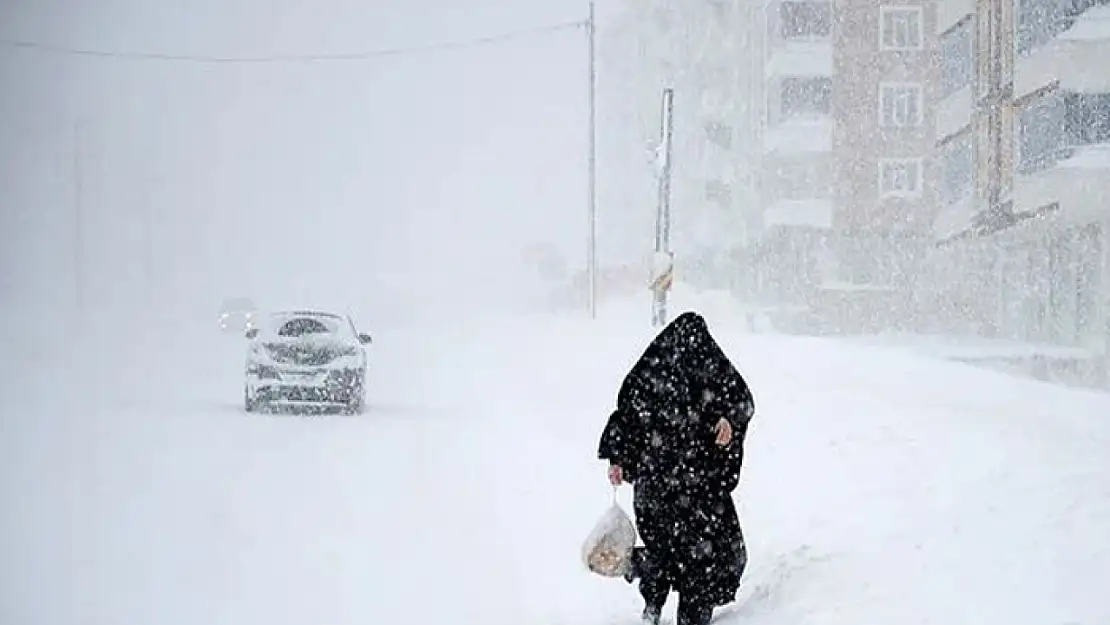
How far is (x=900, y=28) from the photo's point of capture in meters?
51.5

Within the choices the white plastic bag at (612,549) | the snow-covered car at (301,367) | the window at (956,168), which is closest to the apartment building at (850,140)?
the window at (956,168)

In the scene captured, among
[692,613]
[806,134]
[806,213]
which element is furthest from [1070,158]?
[692,613]

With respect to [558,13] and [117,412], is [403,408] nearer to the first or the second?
[117,412]

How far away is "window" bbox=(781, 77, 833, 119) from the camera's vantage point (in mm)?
52469

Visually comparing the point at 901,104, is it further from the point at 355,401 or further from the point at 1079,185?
the point at 355,401

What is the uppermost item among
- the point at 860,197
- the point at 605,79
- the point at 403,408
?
the point at 605,79

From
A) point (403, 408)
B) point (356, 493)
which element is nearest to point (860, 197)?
point (403, 408)

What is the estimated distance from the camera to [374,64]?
469ft

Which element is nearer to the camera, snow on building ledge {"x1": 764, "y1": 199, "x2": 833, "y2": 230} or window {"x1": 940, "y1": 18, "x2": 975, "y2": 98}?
window {"x1": 940, "y1": 18, "x2": 975, "y2": 98}

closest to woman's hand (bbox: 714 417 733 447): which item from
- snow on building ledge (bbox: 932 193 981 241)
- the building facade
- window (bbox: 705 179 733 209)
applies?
snow on building ledge (bbox: 932 193 981 241)

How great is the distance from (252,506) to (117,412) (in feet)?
29.6

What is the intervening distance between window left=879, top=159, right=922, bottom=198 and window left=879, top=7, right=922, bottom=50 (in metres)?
3.90

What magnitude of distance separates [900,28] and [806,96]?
385 centimetres

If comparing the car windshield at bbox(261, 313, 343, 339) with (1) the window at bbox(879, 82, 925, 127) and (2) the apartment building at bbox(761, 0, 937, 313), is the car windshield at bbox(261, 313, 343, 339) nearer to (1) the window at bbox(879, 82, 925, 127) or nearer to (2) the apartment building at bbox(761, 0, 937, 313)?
(2) the apartment building at bbox(761, 0, 937, 313)
